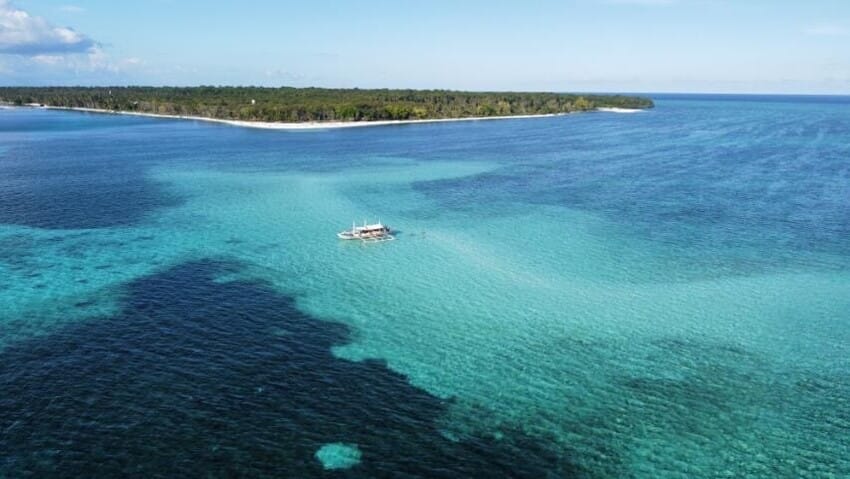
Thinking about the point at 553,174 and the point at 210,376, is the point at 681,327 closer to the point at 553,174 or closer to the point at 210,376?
the point at 210,376

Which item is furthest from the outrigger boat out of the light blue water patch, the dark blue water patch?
the light blue water patch

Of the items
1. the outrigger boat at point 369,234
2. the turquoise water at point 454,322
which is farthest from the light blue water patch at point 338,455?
the outrigger boat at point 369,234

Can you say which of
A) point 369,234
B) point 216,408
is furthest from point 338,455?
point 369,234

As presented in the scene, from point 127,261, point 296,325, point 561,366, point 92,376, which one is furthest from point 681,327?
point 127,261

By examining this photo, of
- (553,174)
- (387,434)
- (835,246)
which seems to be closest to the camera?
(387,434)

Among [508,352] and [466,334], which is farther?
[466,334]

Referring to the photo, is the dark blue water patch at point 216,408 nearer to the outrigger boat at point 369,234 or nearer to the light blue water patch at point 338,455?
the light blue water patch at point 338,455
